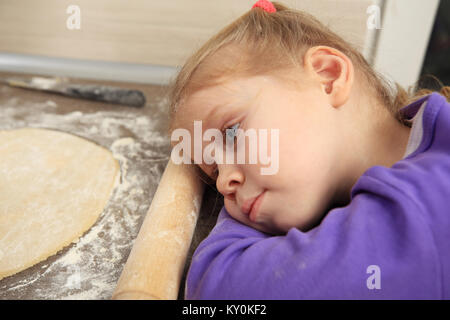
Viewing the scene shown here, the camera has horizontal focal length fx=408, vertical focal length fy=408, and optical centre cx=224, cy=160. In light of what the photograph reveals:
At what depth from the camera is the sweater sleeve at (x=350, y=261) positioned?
51cm

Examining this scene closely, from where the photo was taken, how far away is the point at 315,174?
64 cm

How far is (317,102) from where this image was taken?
0.67m

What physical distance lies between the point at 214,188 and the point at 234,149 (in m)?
0.26

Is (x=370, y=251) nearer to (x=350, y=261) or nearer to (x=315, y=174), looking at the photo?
(x=350, y=261)

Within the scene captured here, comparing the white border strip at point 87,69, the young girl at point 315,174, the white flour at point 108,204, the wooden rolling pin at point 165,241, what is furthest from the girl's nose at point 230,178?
the white border strip at point 87,69

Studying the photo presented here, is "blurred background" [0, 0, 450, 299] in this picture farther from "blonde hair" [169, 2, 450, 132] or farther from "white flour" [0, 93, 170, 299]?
"blonde hair" [169, 2, 450, 132]

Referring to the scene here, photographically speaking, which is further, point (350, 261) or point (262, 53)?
point (262, 53)

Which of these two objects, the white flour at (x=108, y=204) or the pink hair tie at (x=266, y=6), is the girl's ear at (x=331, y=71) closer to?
the pink hair tie at (x=266, y=6)

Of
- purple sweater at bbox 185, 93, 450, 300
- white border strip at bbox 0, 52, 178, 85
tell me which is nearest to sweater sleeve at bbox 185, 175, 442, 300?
purple sweater at bbox 185, 93, 450, 300

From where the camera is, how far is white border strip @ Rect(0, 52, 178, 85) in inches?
57.4

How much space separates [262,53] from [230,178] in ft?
0.74

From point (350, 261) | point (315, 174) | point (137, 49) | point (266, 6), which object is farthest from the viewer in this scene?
point (137, 49)

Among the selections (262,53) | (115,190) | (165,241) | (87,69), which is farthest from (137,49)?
(165,241)

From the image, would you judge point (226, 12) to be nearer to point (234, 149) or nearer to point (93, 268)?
point (234, 149)
